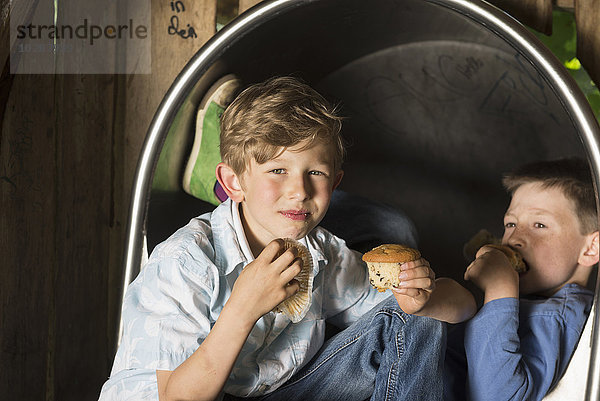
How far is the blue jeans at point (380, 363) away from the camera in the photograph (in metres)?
1.08

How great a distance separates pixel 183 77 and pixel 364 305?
1.87 feet

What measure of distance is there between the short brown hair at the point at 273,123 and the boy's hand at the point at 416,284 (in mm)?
231

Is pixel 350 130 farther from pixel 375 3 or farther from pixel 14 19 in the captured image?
pixel 14 19

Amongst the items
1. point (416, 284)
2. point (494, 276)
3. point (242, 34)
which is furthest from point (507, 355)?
point (242, 34)

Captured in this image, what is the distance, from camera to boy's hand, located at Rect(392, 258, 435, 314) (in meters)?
0.98

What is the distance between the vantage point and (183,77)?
1.21m

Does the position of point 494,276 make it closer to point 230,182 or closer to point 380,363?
point 380,363

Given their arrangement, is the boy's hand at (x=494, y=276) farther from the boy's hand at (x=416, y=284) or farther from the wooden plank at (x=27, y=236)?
the wooden plank at (x=27, y=236)

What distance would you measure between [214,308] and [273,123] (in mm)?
320

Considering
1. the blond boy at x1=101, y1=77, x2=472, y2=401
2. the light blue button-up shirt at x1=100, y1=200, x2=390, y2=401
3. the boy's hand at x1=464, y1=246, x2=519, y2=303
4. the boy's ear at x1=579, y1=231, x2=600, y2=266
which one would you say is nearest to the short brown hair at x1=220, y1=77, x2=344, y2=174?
the blond boy at x1=101, y1=77, x2=472, y2=401

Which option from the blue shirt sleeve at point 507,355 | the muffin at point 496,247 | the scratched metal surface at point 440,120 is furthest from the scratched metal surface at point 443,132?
the blue shirt sleeve at point 507,355

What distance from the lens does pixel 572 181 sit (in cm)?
131

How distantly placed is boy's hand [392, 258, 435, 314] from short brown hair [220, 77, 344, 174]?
9.1 inches

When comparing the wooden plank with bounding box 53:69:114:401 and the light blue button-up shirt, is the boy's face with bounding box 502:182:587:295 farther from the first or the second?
the wooden plank with bounding box 53:69:114:401
